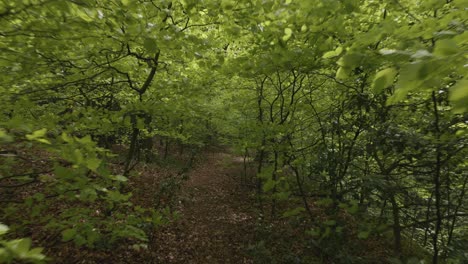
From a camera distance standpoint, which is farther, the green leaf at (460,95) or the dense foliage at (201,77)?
the dense foliage at (201,77)

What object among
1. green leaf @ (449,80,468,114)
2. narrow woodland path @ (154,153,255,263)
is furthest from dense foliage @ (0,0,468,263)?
narrow woodland path @ (154,153,255,263)

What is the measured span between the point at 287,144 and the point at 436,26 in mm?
3615

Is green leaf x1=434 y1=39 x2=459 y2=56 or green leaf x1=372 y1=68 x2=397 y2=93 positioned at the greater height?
green leaf x1=434 y1=39 x2=459 y2=56

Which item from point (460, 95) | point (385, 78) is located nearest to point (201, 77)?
point (385, 78)

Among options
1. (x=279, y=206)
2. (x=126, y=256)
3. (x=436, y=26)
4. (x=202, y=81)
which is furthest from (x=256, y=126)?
(x=279, y=206)

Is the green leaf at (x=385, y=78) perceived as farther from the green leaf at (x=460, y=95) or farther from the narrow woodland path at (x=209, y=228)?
the narrow woodland path at (x=209, y=228)

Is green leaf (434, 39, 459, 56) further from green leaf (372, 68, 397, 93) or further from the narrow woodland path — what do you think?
the narrow woodland path

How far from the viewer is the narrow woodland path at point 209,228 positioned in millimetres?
7066

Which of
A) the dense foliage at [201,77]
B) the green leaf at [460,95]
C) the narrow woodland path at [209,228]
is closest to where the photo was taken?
the green leaf at [460,95]

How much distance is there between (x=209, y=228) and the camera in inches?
348

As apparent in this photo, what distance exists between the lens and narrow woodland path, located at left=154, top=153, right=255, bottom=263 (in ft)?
23.2

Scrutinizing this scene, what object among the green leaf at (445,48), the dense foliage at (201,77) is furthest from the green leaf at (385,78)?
the green leaf at (445,48)

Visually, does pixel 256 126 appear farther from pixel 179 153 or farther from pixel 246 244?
pixel 179 153

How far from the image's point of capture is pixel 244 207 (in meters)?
11.1
